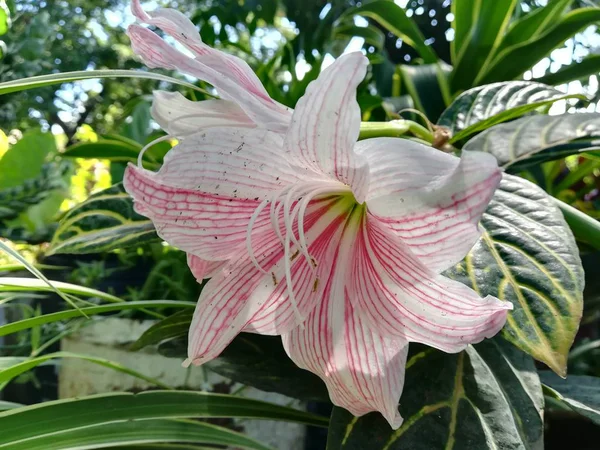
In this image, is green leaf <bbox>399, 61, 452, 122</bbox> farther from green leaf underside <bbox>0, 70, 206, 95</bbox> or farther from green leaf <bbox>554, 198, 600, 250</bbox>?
green leaf underside <bbox>0, 70, 206, 95</bbox>

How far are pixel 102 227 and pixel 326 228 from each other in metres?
0.28

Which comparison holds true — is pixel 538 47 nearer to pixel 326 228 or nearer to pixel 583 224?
pixel 583 224

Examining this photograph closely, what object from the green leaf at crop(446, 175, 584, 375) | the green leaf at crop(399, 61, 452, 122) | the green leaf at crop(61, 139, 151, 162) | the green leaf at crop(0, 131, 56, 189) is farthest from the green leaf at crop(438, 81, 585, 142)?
the green leaf at crop(0, 131, 56, 189)

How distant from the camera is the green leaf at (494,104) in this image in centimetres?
51

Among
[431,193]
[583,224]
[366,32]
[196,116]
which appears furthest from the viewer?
[366,32]

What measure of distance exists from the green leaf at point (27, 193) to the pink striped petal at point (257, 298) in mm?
410

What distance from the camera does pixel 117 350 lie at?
0.67 metres

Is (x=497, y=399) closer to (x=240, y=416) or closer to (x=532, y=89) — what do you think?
(x=240, y=416)

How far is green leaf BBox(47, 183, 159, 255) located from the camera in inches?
20.6

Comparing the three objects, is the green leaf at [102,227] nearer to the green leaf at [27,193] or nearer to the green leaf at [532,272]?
the green leaf at [27,193]

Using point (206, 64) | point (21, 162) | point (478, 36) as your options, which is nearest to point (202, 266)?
point (206, 64)

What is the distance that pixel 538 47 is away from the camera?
0.76 metres

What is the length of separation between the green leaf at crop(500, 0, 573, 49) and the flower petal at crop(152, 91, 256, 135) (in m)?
0.64

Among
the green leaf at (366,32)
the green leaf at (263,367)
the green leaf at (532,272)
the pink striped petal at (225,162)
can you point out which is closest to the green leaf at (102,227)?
the green leaf at (263,367)
